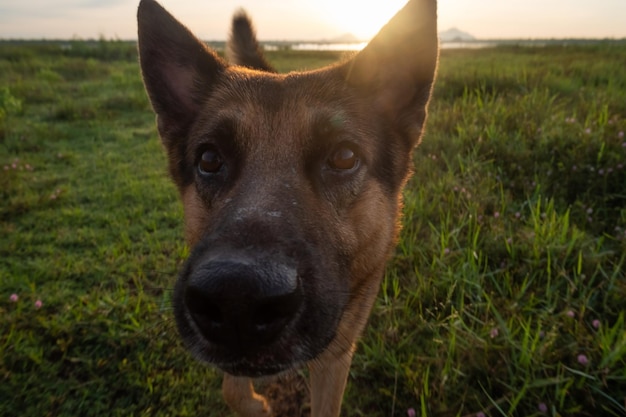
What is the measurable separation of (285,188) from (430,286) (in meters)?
1.75

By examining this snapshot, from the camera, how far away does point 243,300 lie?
4.24 feet

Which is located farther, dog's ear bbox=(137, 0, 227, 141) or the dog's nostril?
dog's ear bbox=(137, 0, 227, 141)

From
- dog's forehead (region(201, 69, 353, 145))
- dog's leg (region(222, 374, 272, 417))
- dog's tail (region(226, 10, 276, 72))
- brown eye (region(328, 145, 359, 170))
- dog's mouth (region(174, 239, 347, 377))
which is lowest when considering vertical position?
dog's leg (region(222, 374, 272, 417))

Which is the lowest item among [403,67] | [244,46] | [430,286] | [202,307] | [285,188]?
[430,286]

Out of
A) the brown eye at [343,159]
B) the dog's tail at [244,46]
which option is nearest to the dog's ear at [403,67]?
the brown eye at [343,159]

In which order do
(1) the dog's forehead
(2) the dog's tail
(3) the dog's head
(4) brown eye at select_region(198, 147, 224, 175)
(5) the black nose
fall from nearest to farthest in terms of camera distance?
(5) the black nose → (3) the dog's head → (1) the dog's forehead → (4) brown eye at select_region(198, 147, 224, 175) → (2) the dog's tail

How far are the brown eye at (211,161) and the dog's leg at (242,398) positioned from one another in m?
1.22

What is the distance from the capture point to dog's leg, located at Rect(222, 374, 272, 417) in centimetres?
230

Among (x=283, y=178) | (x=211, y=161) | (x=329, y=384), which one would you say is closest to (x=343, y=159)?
(x=283, y=178)

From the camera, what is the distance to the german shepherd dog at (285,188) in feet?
4.67

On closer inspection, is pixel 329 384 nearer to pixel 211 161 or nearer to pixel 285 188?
pixel 285 188

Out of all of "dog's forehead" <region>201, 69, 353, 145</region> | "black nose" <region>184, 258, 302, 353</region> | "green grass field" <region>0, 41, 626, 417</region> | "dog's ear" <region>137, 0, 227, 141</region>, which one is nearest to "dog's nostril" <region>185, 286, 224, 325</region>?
"black nose" <region>184, 258, 302, 353</region>

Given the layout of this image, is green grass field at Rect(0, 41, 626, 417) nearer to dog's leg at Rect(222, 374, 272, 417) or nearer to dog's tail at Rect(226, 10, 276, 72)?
dog's leg at Rect(222, 374, 272, 417)

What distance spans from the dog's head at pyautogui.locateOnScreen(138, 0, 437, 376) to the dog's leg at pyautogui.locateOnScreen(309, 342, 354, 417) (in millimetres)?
141
